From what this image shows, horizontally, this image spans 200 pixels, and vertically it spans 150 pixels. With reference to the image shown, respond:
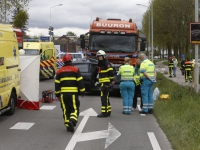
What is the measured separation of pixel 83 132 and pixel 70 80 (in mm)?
1270

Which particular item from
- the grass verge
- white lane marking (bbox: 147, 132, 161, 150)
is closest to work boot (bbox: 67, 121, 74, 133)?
white lane marking (bbox: 147, 132, 161, 150)

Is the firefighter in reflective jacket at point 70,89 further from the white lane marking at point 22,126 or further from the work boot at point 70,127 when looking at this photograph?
the white lane marking at point 22,126

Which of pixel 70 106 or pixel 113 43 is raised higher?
pixel 113 43

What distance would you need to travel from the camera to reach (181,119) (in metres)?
11.0

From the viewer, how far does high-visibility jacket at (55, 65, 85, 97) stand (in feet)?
31.9

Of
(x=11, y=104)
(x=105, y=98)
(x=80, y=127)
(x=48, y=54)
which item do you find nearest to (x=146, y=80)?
(x=105, y=98)

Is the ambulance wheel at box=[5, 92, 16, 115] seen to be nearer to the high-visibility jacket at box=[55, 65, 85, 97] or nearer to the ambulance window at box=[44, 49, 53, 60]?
the high-visibility jacket at box=[55, 65, 85, 97]

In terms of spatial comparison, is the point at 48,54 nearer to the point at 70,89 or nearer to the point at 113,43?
the point at 113,43

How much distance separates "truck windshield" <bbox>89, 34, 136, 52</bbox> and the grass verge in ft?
15.1

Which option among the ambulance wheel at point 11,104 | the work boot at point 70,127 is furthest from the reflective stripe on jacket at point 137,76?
the work boot at point 70,127

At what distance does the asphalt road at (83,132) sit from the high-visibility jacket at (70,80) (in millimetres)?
1013

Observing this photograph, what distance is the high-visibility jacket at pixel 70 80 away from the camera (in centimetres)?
973

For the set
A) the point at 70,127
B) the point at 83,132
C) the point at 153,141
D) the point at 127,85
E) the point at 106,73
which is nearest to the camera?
the point at 153,141

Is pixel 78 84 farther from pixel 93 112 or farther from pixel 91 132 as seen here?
pixel 93 112
